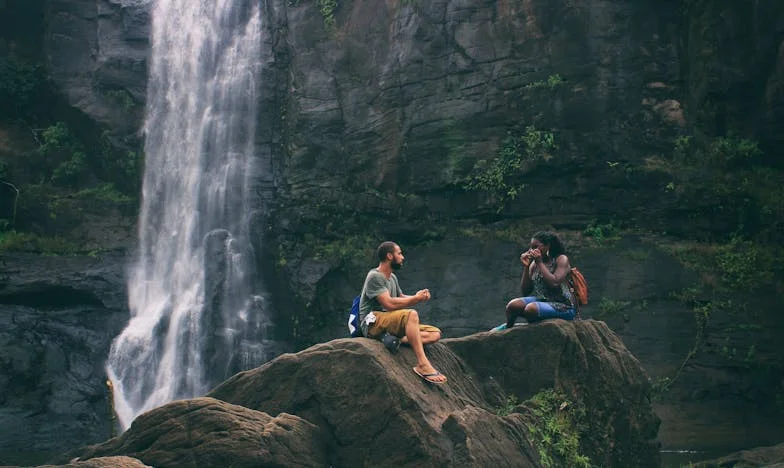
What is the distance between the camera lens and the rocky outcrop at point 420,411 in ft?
28.5

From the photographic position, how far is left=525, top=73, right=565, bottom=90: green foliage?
777 inches

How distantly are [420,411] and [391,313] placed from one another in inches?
43.2

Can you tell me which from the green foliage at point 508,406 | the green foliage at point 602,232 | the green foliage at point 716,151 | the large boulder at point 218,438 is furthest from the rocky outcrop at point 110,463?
the green foliage at point 716,151

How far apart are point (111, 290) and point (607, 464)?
13952 mm

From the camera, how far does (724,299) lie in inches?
697

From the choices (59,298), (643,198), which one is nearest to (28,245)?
(59,298)

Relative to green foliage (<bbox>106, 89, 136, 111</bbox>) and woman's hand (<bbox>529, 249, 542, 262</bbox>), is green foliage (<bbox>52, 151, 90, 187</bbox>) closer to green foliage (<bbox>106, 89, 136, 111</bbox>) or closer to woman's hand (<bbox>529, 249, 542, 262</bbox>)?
green foliage (<bbox>106, 89, 136, 111</bbox>)

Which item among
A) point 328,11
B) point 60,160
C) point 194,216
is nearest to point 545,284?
point 194,216

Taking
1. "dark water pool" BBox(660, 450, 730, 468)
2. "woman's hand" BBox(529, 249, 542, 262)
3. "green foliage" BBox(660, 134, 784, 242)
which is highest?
"green foliage" BBox(660, 134, 784, 242)

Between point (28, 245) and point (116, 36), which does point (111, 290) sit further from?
point (116, 36)

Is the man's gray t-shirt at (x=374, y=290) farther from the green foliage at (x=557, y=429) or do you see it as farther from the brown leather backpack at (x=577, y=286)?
the brown leather backpack at (x=577, y=286)

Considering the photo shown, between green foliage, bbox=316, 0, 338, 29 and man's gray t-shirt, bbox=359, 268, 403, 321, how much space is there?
1360cm

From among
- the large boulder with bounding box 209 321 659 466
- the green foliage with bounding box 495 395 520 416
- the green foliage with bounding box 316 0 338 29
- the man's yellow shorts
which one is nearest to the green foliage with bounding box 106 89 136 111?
the green foliage with bounding box 316 0 338 29

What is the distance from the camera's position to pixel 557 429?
33.5 ft
